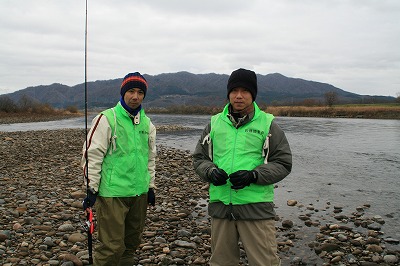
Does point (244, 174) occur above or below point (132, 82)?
below

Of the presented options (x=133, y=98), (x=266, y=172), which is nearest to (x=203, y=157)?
(x=266, y=172)

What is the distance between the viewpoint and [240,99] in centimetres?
344

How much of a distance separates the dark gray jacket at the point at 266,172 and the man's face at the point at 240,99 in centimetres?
13

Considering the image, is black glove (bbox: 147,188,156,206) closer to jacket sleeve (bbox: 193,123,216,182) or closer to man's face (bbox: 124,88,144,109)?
jacket sleeve (bbox: 193,123,216,182)

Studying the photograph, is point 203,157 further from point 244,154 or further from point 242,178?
point 242,178

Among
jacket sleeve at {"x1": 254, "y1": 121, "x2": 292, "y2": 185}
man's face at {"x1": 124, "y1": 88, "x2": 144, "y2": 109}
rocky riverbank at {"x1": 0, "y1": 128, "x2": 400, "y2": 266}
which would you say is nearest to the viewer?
jacket sleeve at {"x1": 254, "y1": 121, "x2": 292, "y2": 185}

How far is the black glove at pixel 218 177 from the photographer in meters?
3.25

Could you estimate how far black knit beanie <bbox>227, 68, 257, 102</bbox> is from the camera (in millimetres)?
3477

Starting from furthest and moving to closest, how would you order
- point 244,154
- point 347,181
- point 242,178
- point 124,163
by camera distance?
1. point 347,181
2. point 124,163
3. point 244,154
4. point 242,178

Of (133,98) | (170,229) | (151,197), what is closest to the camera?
(133,98)

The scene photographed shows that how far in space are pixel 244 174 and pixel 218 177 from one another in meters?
0.26

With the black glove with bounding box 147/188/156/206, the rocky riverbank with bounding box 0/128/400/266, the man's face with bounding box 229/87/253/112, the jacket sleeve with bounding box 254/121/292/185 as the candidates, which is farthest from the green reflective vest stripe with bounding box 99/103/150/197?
the rocky riverbank with bounding box 0/128/400/266

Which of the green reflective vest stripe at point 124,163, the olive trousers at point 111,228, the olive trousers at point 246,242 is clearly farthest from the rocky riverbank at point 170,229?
A: the olive trousers at point 246,242

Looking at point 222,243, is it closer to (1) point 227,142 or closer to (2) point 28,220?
(1) point 227,142
